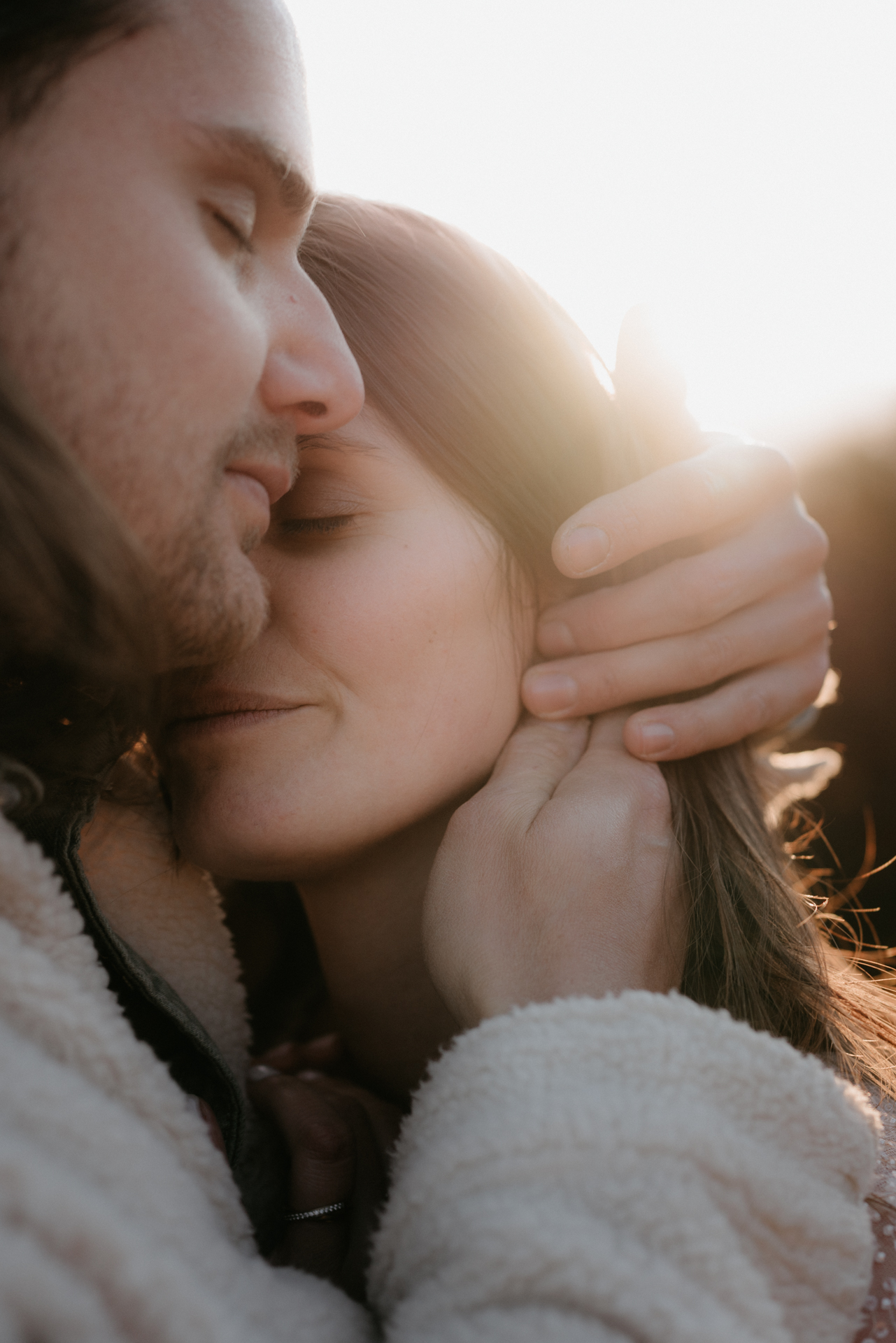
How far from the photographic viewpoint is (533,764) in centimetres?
138

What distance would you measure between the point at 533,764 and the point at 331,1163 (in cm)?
68

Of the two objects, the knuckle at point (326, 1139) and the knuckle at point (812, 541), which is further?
the knuckle at point (812, 541)

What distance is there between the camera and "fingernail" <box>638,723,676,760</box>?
1.36 metres

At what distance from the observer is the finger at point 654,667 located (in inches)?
55.7

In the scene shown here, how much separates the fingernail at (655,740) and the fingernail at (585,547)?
287 millimetres

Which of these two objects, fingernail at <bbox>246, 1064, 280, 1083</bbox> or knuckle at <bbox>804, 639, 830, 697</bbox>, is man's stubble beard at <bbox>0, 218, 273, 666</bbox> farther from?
knuckle at <bbox>804, 639, 830, 697</bbox>

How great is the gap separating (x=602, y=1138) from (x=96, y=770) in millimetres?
797

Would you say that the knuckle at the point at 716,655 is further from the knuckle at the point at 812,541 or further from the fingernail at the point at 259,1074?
the fingernail at the point at 259,1074

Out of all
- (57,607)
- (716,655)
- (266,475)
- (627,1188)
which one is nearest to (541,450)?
(716,655)

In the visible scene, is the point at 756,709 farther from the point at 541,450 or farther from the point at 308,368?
the point at 308,368

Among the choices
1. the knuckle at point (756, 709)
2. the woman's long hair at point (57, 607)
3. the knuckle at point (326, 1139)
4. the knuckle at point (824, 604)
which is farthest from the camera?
the knuckle at point (824, 604)

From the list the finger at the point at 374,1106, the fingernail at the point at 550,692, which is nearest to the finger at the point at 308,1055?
the finger at the point at 374,1106

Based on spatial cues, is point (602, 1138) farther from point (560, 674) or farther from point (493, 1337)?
point (560, 674)

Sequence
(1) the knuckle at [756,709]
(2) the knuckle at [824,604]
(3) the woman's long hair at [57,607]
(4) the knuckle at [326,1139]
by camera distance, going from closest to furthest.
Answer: (3) the woman's long hair at [57,607] → (4) the knuckle at [326,1139] → (1) the knuckle at [756,709] → (2) the knuckle at [824,604]
